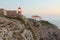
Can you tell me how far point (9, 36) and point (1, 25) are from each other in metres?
2.58

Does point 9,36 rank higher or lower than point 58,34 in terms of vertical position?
higher

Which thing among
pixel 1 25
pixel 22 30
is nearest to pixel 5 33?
pixel 1 25

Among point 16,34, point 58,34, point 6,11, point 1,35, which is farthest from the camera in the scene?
point 58,34

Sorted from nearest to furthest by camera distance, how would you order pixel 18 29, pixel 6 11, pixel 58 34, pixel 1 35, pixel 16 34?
pixel 1 35 < pixel 16 34 < pixel 18 29 < pixel 6 11 < pixel 58 34

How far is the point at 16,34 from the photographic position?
90.4 ft

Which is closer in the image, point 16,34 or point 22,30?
point 16,34

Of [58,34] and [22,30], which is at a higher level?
[22,30]

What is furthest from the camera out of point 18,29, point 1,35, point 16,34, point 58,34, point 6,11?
point 58,34

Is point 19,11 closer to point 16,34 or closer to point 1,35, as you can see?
point 16,34

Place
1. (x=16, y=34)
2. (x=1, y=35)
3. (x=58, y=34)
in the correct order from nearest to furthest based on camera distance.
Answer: (x=1, y=35) < (x=16, y=34) < (x=58, y=34)

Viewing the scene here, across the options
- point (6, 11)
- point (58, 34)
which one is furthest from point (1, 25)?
point (58, 34)

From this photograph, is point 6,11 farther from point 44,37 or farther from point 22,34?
point 22,34

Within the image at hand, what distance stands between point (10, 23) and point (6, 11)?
12266 mm

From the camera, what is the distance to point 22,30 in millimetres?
30000
